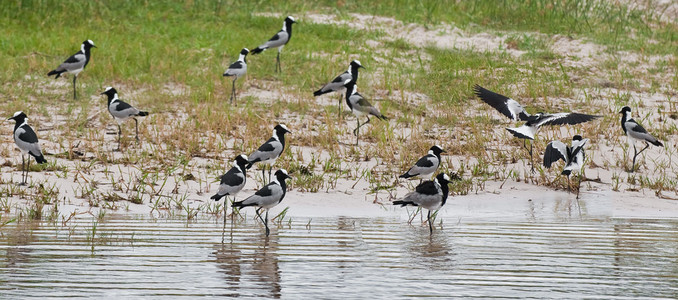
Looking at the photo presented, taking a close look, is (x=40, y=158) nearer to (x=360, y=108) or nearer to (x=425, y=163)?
(x=425, y=163)

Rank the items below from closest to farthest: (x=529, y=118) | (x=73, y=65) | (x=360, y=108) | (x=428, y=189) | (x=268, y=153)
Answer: (x=428, y=189) < (x=268, y=153) < (x=529, y=118) < (x=360, y=108) < (x=73, y=65)

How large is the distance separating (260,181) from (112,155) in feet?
6.64

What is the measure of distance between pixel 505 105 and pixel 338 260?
6836 mm

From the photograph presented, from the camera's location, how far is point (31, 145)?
39.4ft

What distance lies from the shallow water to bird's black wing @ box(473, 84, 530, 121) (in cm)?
382

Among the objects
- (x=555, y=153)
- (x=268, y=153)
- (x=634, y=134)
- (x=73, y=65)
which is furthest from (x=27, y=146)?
(x=634, y=134)

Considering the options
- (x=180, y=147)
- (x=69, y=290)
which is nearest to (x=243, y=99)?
(x=180, y=147)

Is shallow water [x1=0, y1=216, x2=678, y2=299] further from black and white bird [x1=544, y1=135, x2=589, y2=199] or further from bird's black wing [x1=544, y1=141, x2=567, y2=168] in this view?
bird's black wing [x1=544, y1=141, x2=567, y2=168]

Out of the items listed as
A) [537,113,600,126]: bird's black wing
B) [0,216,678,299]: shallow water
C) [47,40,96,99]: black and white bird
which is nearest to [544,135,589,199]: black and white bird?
[537,113,600,126]: bird's black wing

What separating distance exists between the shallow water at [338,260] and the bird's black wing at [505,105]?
3.82 m

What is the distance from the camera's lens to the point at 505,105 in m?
14.5

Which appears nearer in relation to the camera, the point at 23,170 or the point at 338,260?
the point at 338,260

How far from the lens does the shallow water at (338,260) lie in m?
7.17

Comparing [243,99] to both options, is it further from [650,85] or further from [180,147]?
[650,85]
